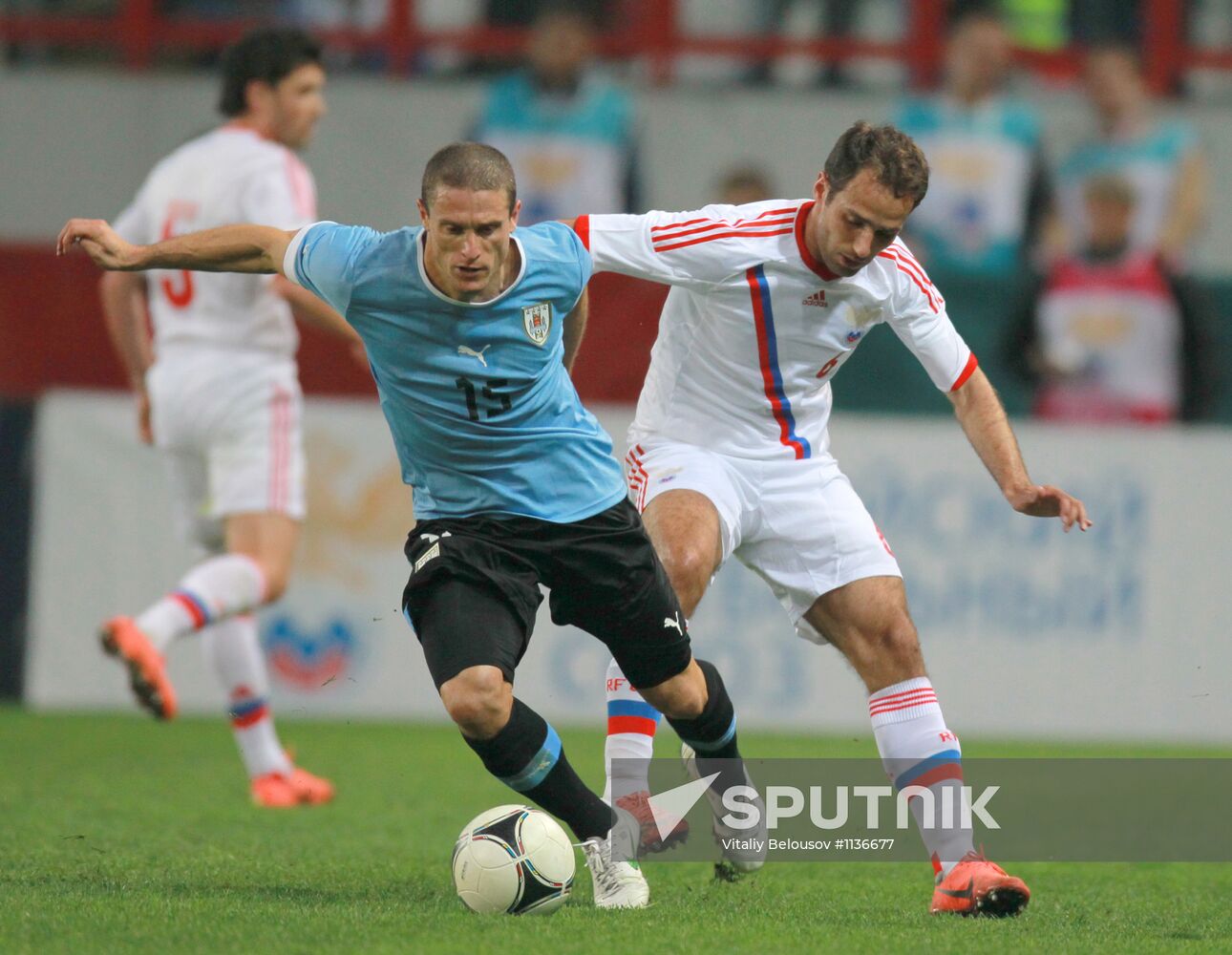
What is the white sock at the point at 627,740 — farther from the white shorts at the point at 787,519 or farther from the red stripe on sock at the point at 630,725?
the white shorts at the point at 787,519

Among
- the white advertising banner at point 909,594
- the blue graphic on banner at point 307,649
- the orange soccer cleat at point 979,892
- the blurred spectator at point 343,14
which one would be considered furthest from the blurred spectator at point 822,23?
the orange soccer cleat at point 979,892

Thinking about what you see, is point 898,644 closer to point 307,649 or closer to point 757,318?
point 757,318

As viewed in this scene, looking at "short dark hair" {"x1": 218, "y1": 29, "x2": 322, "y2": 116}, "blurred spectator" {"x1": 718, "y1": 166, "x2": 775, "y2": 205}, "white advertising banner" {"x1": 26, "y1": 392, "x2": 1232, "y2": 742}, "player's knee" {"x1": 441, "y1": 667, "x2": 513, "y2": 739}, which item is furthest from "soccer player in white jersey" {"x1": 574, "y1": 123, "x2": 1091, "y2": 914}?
"blurred spectator" {"x1": 718, "y1": 166, "x2": 775, "y2": 205}

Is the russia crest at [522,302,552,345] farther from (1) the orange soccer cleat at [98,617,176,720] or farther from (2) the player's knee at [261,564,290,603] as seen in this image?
(2) the player's knee at [261,564,290,603]

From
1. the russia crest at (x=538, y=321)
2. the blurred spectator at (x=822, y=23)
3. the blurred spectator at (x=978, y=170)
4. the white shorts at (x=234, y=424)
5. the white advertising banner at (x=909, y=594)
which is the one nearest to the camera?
the russia crest at (x=538, y=321)

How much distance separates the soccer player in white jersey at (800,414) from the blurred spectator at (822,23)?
7.30m

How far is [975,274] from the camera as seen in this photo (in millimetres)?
9062

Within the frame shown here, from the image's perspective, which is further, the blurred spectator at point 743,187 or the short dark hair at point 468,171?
the blurred spectator at point 743,187

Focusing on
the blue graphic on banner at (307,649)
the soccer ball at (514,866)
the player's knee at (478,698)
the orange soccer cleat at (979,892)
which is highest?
the player's knee at (478,698)

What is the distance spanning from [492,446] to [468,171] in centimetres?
65

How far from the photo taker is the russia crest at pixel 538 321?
4316mm

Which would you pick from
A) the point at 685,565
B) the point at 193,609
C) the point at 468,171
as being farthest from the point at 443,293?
the point at 193,609

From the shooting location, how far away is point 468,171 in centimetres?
413

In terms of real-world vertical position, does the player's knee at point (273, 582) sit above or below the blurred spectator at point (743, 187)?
below
